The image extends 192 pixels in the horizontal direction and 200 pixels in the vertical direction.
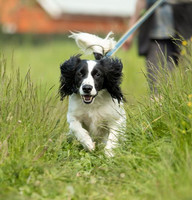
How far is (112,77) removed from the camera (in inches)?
203

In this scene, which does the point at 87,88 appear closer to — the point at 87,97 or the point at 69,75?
the point at 87,97

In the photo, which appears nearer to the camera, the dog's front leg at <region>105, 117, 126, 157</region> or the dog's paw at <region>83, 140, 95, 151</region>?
the dog's front leg at <region>105, 117, 126, 157</region>

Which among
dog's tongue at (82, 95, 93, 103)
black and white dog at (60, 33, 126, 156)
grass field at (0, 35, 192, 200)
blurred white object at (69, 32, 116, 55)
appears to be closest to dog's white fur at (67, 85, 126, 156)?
black and white dog at (60, 33, 126, 156)

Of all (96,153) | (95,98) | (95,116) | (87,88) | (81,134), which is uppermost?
(87,88)

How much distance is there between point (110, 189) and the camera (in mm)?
3867

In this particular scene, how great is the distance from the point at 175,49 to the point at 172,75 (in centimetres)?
240

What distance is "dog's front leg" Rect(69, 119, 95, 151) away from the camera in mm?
4789

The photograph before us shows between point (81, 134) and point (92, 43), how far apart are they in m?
1.07

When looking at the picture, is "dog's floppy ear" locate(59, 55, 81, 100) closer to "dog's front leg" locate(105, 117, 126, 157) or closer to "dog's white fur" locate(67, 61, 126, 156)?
"dog's white fur" locate(67, 61, 126, 156)

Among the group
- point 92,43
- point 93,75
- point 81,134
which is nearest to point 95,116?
point 81,134

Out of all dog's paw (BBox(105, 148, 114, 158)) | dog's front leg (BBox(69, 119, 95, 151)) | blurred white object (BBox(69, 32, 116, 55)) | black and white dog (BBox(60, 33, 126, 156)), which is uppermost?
blurred white object (BBox(69, 32, 116, 55))

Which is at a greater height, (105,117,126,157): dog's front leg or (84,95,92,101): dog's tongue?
(84,95,92,101): dog's tongue

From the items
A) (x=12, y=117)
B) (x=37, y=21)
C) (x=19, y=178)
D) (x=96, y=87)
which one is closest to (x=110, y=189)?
(x=19, y=178)

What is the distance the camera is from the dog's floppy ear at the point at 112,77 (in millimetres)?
5125
